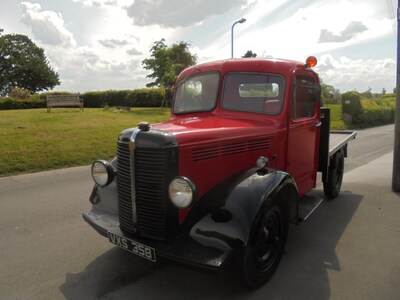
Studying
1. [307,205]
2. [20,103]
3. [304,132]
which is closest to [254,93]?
[304,132]

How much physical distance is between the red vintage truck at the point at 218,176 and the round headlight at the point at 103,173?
11 mm

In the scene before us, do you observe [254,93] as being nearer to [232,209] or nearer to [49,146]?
[232,209]

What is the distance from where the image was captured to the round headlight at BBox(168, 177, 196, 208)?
9.32ft

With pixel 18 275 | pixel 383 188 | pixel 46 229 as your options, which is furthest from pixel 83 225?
pixel 383 188

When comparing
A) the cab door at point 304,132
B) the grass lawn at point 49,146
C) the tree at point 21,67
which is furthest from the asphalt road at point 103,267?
the tree at point 21,67

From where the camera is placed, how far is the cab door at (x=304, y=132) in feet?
14.3

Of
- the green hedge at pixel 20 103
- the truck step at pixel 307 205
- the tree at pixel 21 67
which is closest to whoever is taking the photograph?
the truck step at pixel 307 205

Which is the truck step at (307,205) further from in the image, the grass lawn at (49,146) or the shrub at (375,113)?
the shrub at (375,113)

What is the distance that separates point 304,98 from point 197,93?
1.40 metres

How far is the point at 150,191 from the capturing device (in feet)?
10.0

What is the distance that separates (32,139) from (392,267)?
33.3 feet

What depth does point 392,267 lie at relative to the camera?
357 centimetres

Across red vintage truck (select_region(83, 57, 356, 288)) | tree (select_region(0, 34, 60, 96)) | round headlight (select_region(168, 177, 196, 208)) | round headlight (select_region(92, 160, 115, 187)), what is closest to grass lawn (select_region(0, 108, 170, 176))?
round headlight (select_region(92, 160, 115, 187))

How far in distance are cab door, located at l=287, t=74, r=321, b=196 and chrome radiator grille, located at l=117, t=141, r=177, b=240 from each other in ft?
6.27
